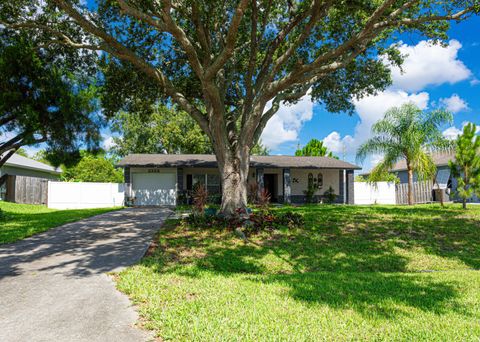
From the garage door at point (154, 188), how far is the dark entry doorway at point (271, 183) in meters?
6.70

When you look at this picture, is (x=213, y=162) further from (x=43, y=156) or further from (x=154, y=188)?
(x=43, y=156)

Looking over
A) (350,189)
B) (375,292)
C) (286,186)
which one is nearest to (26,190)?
(286,186)

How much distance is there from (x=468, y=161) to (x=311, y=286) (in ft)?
44.9

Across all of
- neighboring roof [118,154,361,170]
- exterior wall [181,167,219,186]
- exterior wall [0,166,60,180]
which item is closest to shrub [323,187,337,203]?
neighboring roof [118,154,361,170]

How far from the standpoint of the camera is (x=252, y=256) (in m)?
7.21

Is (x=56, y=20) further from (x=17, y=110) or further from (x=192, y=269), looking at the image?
(x=192, y=269)

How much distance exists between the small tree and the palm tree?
7.05 ft

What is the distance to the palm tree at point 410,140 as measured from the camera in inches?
686

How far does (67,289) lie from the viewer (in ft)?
15.2

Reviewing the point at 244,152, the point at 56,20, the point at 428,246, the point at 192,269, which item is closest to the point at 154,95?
the point at 56,20

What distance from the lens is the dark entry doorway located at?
78.7 ft

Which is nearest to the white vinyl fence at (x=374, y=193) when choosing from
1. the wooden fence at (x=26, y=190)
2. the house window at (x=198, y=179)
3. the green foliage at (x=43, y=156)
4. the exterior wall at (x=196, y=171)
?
the exterior wall at (x=196, y=171)

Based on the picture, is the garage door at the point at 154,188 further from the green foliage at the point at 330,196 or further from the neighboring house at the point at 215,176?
the green foliage at the point at 330,196

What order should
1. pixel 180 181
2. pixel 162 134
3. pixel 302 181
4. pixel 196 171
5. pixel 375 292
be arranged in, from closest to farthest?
1. pixel 375 292
2. pixel 180 181
3. pixel 196 171
4. pixel 302 181
5. pixel 162 134
